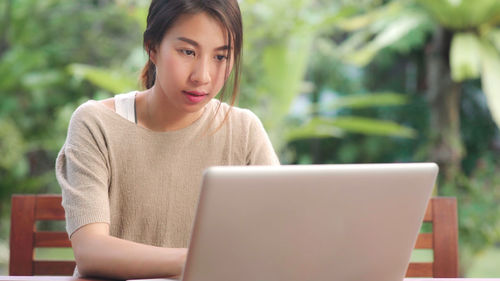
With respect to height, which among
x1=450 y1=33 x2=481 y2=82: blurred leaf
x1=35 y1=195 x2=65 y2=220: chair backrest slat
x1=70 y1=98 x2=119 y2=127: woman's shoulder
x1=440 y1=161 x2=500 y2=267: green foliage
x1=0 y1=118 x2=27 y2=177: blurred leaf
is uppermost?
x1=450 y1=33 x2=481 y2=82: blurred leaf

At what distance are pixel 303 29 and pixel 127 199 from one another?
2.72 meters

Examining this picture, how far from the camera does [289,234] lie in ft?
2.07

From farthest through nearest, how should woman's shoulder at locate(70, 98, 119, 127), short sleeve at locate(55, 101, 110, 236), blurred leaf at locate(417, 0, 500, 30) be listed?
blurred leaf at locate(417, 0, 500, 30), woman's shoulder at locate(70, 98, 119, 127), short sleeve at locate(55, 101, 110, 236)

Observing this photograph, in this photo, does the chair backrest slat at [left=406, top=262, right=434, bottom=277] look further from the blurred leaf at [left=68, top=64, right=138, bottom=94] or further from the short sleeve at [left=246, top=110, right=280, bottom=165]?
the blurred leaf at [left=68, top=64, right=138, bottom=94]

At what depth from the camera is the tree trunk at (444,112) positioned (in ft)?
12.7

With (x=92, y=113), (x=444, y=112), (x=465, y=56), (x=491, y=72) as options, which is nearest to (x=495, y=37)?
(x=491, y=72)

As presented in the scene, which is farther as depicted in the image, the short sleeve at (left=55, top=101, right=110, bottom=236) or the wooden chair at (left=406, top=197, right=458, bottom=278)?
the wooden chair at (left=406, top=197, right=458, bottom=278)

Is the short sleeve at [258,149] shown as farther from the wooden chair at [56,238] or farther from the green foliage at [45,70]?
the green foliage at [45,70]

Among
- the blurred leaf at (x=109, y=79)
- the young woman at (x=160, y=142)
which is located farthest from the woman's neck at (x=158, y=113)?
the blurred leaf at (x=109, y=79)

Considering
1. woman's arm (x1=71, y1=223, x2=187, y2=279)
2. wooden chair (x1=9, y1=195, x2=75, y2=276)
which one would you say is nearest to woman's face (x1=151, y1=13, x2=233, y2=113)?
woman's arm (x1=71, y1=223, x2=187, y2=279)

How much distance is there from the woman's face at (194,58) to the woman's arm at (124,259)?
11.5 inches

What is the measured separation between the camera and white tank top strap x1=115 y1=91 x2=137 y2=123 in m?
1.10

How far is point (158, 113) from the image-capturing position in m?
1.11

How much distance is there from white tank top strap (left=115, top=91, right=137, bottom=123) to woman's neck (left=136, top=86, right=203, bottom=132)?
0.5 inches
